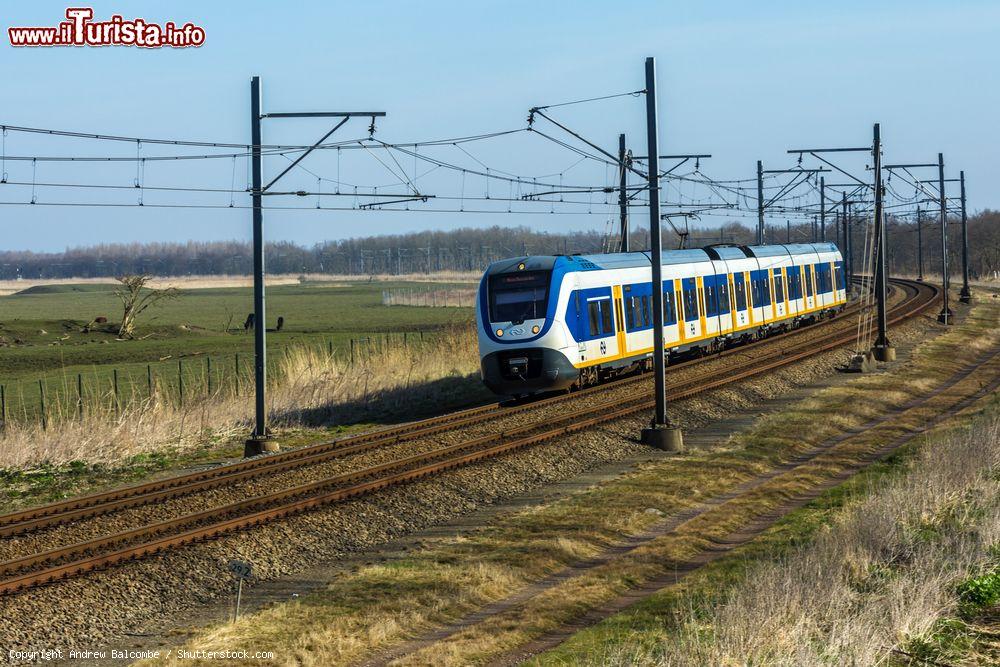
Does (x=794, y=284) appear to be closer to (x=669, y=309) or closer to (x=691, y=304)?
(x=691, y=304)

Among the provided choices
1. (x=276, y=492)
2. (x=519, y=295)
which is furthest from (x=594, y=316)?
(x=276, y=492)

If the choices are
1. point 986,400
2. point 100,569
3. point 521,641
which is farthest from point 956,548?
point 986,400

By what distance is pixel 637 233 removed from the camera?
132 m

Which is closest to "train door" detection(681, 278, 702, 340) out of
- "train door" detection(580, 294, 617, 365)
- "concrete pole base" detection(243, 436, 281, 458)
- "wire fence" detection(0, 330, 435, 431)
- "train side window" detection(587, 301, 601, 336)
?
"train door" detection(580, 294, 617, 365)

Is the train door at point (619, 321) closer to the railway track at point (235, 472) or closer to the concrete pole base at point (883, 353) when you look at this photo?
the railway track at point (235, 472)

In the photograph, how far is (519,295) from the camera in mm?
28141

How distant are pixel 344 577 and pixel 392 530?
2.68 meters

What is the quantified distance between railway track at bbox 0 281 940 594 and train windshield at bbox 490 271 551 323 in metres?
2.19

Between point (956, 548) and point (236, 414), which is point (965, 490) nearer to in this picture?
point (956, 548)

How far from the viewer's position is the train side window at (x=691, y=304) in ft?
118

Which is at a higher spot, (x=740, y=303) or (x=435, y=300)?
(x=435, y=300)

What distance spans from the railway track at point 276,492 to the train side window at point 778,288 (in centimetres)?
1677

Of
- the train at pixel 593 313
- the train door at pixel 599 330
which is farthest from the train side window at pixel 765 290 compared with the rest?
the train door at pixel 599 330

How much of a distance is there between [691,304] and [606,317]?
23.6 feet
